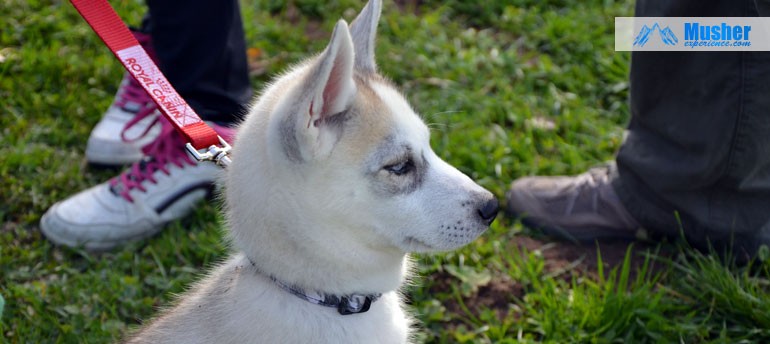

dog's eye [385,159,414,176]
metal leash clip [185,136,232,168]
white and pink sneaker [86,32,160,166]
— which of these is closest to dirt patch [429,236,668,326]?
dog's eye [385,159,414,176]

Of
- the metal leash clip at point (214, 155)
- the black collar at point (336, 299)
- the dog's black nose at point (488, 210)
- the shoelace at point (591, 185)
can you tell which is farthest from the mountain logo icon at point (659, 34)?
the metal leash clip at point (214, 155)

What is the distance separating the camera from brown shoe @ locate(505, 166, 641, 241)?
326 centimetres

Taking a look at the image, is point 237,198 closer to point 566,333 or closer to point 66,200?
point 566,333

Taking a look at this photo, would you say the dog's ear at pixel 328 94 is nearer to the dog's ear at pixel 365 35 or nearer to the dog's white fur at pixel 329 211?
the dog's white fur at pixel 329 211

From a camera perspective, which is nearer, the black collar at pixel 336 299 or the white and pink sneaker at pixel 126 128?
the black collar at pixel 336 299

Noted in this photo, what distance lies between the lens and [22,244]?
3248mm

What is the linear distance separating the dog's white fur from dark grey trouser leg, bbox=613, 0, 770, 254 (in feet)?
3.56

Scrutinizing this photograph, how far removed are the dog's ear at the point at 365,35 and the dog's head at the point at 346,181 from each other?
3 centimetres

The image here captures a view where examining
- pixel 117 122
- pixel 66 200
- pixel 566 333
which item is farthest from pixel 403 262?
pixel 117 122

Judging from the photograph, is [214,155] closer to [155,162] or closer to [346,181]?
[346,181]

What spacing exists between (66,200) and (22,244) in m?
0.24

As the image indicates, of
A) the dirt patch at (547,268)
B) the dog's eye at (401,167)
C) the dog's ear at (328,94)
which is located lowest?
the dirt patch at (547,268)

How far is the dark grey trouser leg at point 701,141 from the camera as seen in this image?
8.93 ft

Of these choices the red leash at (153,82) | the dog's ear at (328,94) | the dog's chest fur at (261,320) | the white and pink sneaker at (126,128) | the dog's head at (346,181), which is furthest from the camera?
the white and pink sneaker at (126,128)
